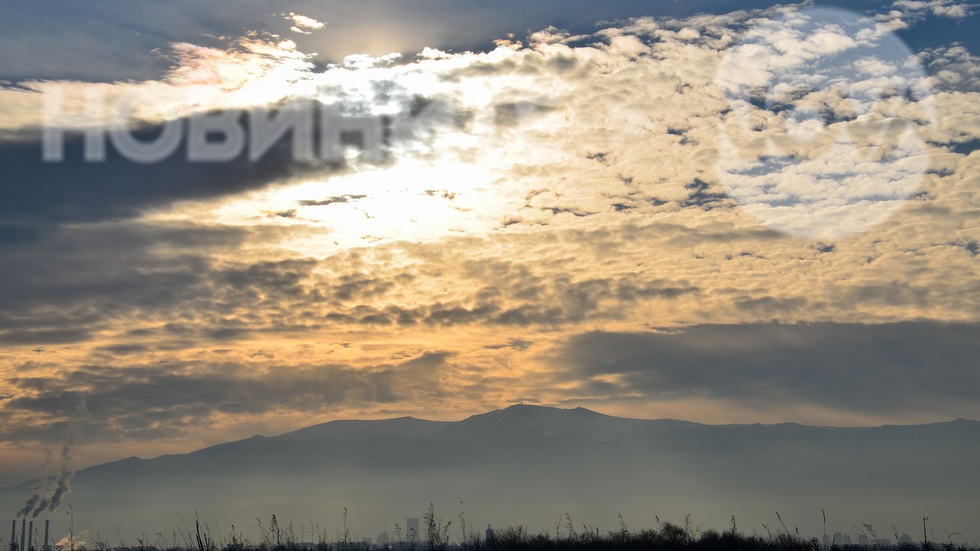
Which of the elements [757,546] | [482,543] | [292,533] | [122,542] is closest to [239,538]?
[292,533]

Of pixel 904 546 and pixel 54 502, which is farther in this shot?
pixel 54 502

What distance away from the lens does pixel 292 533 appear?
154 feet

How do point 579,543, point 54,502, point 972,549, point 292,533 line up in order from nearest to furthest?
point 292,533
point 972,549
point 579,543
point 54,502

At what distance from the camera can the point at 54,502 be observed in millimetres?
127125

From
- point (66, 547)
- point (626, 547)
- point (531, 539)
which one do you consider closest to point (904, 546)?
point (626, 547)

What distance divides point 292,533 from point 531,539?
17628 mm

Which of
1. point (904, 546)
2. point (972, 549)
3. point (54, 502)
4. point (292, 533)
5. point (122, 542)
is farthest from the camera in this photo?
point (54, 502)

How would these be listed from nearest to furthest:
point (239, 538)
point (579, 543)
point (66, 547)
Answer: point (239, 538) < point (579, 543) < point (66, 547)

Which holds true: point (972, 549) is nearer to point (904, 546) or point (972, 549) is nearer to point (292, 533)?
point (904, 546)

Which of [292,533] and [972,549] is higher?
[292,533]

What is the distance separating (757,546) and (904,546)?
538 inches

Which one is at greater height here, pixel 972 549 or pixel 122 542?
pixel 122 542

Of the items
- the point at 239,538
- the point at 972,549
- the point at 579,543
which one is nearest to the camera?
the point at 239,538

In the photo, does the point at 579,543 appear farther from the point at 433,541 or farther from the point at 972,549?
the point at 972,549
